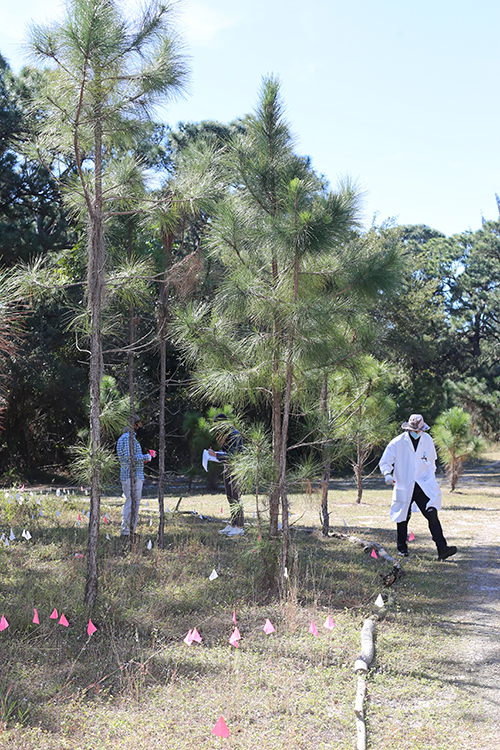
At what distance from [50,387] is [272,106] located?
35.8ft

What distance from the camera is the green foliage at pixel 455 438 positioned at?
48.8ft

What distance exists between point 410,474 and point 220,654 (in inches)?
157

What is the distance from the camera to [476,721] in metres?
3.23

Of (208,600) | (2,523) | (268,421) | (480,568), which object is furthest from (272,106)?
(268,421)

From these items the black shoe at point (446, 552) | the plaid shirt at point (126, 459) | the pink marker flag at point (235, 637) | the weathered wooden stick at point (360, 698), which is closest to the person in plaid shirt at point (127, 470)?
the plaid shirt at point (126, 459)

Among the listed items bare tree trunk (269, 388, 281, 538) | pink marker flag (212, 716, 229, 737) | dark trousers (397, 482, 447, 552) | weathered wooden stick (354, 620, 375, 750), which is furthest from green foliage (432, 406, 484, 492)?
pink marker flag (212, 716, 229, 737)

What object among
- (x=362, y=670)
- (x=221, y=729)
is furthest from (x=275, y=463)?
(x=221, y=729)

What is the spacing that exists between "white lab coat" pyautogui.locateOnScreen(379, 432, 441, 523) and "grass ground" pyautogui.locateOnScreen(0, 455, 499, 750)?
2.08 feet

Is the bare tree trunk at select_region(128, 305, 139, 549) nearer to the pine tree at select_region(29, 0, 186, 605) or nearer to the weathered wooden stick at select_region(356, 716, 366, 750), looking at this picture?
the pine tree at select_region(29, 0, 186, 605)

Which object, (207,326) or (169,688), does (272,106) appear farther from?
(169,688)

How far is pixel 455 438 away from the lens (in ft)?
48.9

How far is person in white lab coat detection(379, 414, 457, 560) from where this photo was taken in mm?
7434

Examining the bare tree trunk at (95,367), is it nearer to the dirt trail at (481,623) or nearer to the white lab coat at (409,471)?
the dirt trail at (481,623)

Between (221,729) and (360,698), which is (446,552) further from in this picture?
(221,729)
